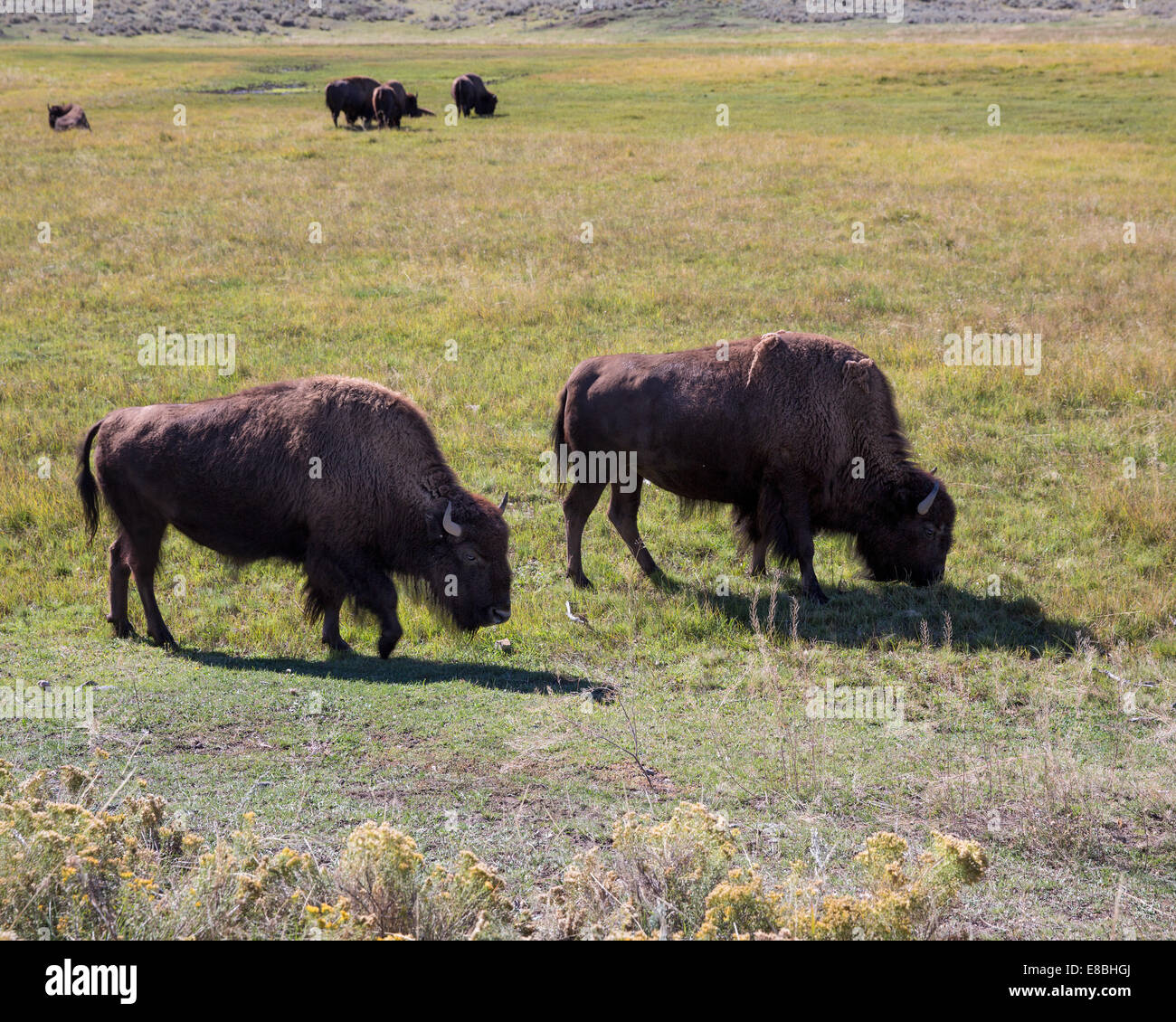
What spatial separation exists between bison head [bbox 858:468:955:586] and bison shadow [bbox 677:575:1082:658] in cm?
15

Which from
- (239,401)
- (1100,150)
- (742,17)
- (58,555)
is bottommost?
(58,555)

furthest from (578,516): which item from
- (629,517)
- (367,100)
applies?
(367,100)

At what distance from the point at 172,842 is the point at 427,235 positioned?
18.7 meters

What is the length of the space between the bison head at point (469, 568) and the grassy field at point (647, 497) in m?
0.33

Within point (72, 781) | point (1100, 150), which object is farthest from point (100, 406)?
point (1100, 150)

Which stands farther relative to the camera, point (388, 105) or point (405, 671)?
point (388, 105)

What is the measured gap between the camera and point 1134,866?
197 inches

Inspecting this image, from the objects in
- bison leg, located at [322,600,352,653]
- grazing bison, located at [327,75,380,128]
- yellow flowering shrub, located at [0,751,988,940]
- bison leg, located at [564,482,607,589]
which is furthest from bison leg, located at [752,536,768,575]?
grazing bison, located at [327,75,380,128]

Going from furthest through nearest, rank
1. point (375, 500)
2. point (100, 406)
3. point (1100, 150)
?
point (1100, 150), point (100, 406), point (375, 500)

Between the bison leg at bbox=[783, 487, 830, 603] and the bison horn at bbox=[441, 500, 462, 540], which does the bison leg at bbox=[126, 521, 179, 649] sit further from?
the bison leg at bbox=[783, 487, 830, 603]

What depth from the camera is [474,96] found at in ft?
141

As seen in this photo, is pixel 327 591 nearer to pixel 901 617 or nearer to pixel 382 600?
pixel 382 600

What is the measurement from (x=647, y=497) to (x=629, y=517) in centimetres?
146
